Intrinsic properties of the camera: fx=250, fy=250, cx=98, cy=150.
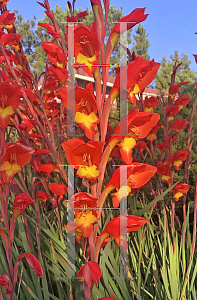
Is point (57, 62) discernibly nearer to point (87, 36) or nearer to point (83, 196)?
point (87, 36)

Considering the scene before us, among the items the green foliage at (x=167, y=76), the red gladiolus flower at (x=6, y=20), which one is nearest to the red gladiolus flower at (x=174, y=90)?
the red gladiolus flower at (x=6, y=20)

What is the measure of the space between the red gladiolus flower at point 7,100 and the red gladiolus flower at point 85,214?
1.27 ft

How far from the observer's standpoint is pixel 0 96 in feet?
2.85

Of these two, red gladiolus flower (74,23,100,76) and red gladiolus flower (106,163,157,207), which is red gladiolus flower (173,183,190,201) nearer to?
red gladiolus flower (106,163,157,207)

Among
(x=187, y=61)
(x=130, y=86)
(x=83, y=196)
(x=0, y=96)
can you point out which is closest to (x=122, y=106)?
(x=130, y=86)

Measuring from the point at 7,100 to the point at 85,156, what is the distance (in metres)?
0.39

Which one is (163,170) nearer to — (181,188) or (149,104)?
(181,188)

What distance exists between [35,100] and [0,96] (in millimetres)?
532

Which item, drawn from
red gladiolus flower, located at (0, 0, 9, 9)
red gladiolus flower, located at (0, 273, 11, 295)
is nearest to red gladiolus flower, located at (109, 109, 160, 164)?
red gladiolus flower, located at (0, 273, 11, 295)

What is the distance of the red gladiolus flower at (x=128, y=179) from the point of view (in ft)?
2.45

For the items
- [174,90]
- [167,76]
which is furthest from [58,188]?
[167,76]

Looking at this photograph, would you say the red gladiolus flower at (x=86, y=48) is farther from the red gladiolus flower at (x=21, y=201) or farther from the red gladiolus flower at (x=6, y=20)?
the red gladiolus flower at (x=6, y=20)

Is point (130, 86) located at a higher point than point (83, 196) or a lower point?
higher

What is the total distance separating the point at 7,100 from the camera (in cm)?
88
